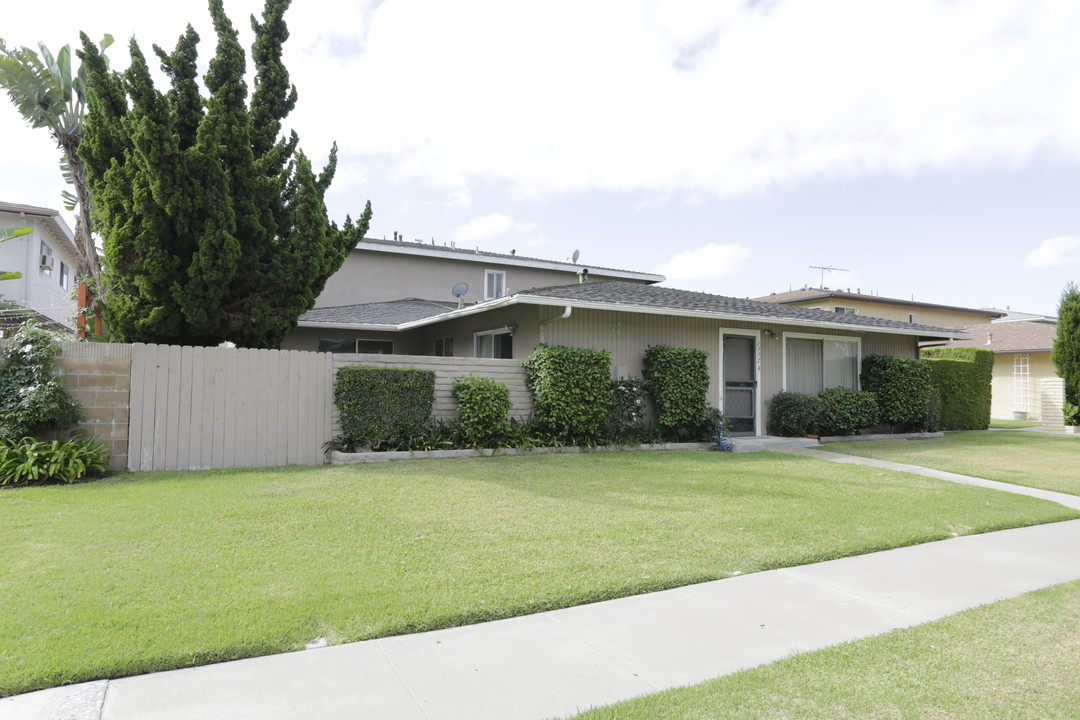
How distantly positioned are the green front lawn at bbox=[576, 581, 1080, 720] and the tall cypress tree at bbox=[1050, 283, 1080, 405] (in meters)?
18.7

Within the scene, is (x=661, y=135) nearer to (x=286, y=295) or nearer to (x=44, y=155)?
(x=286, y=295)

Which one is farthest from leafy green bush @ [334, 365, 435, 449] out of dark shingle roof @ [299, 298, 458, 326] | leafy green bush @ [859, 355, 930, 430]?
leafy green bush @ [859, 355, 930, 430]

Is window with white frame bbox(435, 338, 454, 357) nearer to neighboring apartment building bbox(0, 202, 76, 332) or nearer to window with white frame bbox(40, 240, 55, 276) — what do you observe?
neighboring apartment building bbox(0, 202, 76, 332)

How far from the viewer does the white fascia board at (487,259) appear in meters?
19.1

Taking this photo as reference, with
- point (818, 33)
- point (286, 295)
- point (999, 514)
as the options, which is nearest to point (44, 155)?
point (286, 295)

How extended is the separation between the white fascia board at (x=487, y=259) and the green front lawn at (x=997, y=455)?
10863 millimetres

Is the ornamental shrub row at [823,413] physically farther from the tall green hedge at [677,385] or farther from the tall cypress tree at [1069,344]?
the tall cypress tree at [1069,344]

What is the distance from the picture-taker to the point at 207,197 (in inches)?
344

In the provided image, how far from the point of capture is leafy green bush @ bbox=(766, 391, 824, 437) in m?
13.3

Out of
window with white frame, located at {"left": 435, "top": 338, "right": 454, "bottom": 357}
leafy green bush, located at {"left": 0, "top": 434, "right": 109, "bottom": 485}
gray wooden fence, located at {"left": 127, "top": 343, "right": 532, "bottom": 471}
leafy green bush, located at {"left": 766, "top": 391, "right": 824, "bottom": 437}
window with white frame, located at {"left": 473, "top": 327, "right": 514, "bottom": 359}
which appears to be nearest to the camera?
leafy green bush, located at {"left": 0, "top": 434, "right": 109, "bottom": 485}

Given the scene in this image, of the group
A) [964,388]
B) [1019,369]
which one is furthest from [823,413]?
[1019,369]

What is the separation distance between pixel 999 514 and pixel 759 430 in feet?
23.6

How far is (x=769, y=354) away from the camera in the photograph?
14.0 meters

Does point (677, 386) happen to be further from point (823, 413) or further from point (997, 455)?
point (997, 455)
